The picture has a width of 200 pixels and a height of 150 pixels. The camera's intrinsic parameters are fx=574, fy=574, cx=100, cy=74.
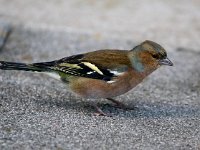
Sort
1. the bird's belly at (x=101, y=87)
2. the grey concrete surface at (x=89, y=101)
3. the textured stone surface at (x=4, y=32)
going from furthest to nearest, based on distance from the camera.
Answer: the textured stone surface at (x=4, y=32)
the bird's belly at (x=101, y=87)
the grey concrete surface at (x=89, y=101)

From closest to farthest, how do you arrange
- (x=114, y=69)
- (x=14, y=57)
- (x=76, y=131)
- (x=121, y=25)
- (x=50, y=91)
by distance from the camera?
(x=76, y=131) < (x=114, y=69) < (x=50, y=91) < (x=14, y=57) < (x=121, y=25)

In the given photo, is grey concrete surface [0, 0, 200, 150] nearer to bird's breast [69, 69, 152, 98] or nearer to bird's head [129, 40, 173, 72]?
bird's breast [69, 69, 152, 98]

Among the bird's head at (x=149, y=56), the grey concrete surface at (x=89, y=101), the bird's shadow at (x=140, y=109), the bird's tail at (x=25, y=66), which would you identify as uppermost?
the bird's head at (x=149, y=56)

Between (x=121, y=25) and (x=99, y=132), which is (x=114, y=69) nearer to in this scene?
(x=99, y=132)

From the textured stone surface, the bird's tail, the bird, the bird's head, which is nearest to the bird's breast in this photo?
the bird

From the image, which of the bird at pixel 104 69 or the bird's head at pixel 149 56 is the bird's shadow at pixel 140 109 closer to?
the bird at pixel 104 69

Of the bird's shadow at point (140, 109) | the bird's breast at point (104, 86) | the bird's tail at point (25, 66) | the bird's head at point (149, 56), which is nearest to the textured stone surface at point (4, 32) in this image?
the bird's tail at point (25, 66)

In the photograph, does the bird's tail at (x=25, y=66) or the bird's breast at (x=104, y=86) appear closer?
the bird's breast at (x=104, y=86)

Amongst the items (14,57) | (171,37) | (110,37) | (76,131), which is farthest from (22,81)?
(171,37)
